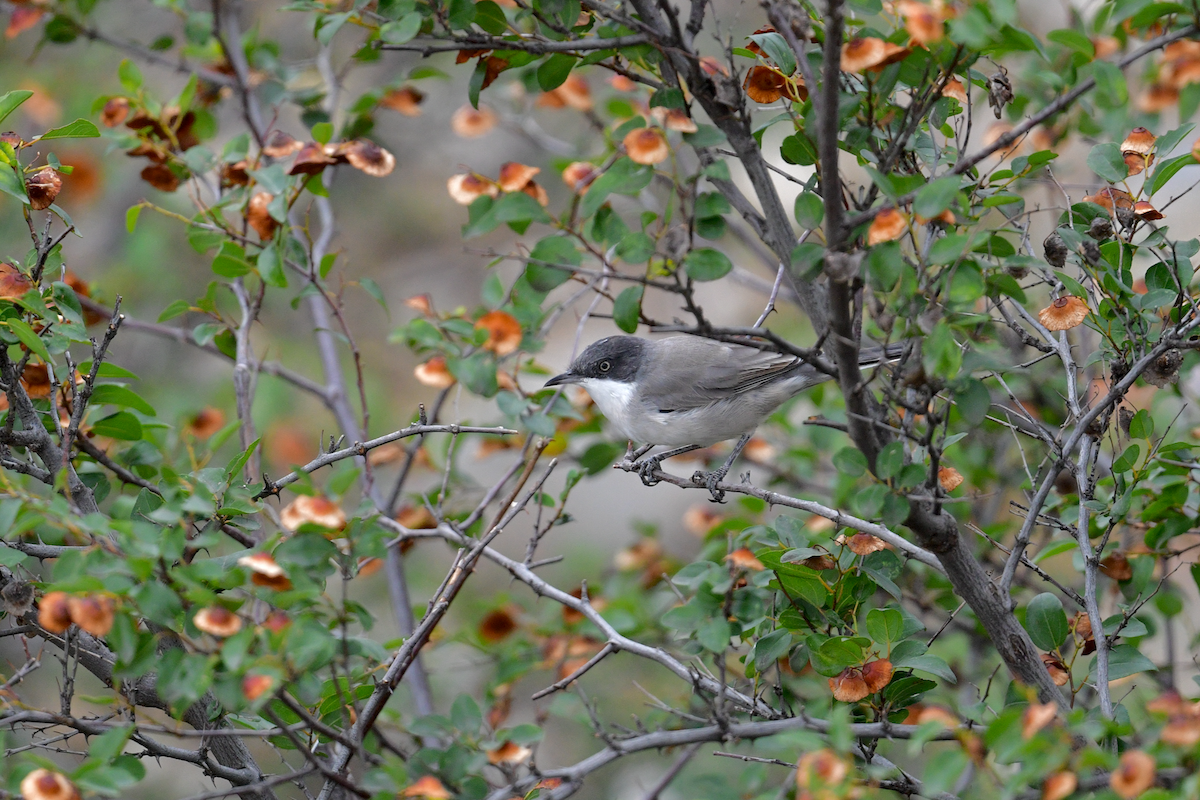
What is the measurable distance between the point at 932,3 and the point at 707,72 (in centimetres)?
66

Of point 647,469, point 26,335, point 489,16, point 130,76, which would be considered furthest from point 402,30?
point 647,469

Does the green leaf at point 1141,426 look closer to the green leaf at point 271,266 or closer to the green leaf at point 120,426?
the green leaf at point 271,266

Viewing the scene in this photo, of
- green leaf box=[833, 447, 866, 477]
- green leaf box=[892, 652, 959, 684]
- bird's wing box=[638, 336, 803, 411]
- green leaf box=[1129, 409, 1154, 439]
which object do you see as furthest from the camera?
bird's wing box=[638, 336, 803, 411]

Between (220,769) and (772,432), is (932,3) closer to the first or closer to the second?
(220,769)

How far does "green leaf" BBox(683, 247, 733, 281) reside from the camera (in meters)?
2.10

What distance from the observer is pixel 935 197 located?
76.5 inches

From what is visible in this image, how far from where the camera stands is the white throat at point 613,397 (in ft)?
14.3

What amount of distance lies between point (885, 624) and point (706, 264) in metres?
1.07

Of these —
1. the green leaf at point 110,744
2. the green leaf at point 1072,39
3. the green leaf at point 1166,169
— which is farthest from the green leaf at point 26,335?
the green leaf at point 1166,169

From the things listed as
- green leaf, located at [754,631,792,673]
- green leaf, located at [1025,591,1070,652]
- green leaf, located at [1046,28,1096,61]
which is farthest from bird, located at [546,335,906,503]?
green leaf, located at [1046,28,1096,61]

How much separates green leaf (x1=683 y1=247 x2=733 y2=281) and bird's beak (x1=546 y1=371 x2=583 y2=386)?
227cm

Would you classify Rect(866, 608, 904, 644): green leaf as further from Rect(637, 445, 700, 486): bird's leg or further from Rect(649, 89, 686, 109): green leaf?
Rect(637, 445, 700, 486): bird's leg

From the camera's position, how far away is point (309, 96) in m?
4.33

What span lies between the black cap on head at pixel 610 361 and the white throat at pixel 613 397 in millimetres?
47
